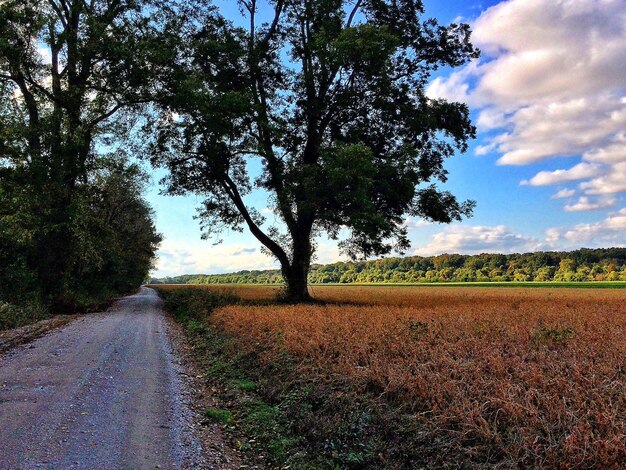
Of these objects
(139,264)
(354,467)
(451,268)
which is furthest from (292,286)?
(451,268)

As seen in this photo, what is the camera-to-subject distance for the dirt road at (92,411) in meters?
4.86

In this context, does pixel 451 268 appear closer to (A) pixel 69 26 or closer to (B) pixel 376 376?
(A) pixel 69 26

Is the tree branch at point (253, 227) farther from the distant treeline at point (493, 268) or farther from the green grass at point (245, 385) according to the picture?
the distant treeline at point (493, 268)

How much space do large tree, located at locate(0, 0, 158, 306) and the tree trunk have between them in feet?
39.5

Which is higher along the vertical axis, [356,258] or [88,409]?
[356,258]

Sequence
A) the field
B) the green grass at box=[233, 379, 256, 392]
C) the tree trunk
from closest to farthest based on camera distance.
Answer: the field, the green grass at box=[233, 379, 256, 392], the tree trunk

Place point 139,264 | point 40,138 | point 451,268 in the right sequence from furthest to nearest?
1. point 451,268
2. point 139,264
3. point 40,138

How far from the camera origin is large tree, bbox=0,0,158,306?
20422 mm

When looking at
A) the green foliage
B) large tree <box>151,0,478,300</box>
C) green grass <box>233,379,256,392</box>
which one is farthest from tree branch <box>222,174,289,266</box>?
green grass <box>233,379,256,392</box>

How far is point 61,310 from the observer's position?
21.8 meters

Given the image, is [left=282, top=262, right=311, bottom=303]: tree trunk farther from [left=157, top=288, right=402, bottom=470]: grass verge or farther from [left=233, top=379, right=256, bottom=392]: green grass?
[left=233, top=379, right=256, bottom=392]: green grass

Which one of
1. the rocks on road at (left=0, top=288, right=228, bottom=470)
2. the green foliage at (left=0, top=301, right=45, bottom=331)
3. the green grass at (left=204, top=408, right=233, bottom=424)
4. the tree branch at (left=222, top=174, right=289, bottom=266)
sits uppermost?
the tree branch at (left=222, top=174, right=289, bottom=266)

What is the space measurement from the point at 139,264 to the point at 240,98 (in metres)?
39.6

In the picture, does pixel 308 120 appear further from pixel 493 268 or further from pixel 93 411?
pixel 493 268
